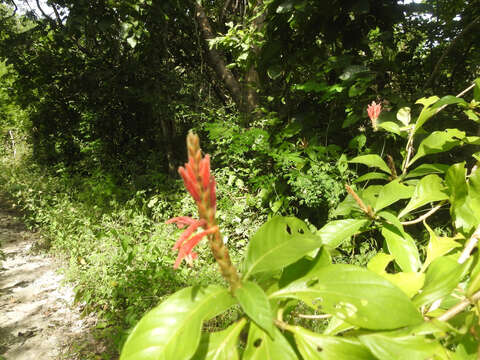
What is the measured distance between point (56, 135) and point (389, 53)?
710cm

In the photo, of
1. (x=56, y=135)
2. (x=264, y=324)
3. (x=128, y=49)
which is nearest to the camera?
(x=264, y=324)

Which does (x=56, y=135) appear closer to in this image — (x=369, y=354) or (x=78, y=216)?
(x=78, y=216)

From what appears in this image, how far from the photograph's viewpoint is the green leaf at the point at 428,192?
0.91 m

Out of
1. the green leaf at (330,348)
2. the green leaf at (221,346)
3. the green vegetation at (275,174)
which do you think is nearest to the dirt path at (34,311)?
the green vegetation at (275,174)

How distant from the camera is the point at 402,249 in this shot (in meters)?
0.87

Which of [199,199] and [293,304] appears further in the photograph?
[293,304]

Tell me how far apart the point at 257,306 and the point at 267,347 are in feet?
0.30

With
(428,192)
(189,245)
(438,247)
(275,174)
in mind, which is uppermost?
(189,245)

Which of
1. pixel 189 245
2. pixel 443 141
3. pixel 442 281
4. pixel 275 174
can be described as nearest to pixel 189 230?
pixel 189 245

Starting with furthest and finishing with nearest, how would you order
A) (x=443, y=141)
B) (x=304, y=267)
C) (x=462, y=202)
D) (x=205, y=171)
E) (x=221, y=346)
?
1. (x=443, y=141)
2. (x=462, y=202)
3. (x=304, y=267)
4. (x=221, y=346)
5. (x=205, y=171)

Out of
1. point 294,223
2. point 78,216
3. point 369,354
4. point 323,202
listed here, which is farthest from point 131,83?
point 369,354

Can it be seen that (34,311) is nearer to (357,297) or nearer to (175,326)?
(175,326)

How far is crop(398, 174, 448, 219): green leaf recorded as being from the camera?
91 centimetres

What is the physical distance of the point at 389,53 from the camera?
2045 mm
